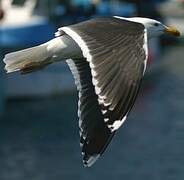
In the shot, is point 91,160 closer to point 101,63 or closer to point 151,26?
point 101,63

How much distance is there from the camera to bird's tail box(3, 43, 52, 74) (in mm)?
3943

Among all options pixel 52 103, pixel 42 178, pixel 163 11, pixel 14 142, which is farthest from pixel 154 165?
pixel 163 11

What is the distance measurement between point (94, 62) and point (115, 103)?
207mm

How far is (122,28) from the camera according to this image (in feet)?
12.5

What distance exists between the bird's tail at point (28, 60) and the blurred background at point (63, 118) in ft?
14.9

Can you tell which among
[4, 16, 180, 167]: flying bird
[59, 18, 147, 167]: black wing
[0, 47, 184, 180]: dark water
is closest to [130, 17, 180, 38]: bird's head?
[4, 16, 180, 167]: flying bird

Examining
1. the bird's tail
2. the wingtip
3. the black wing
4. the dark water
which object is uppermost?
the black wing

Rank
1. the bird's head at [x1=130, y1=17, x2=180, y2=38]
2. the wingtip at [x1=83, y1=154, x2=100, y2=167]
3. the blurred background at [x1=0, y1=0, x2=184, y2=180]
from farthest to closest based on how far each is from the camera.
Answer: the blurred background at [x1=0, y1=0, x2=184, y2=180], the bird's head at [x1=130, y1=17, x2=180, y2=38], the wingtip at [x1=83, y1=154, x2=100, y2=167]

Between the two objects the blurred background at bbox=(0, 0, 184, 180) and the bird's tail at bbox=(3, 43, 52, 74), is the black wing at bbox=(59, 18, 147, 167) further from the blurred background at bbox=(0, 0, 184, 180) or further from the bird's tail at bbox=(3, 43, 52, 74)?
the blurred background at bbox=(0, 0, 184, 180)

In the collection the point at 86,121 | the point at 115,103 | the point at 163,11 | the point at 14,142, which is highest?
the point at 115,103

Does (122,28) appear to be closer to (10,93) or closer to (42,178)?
(42,178)

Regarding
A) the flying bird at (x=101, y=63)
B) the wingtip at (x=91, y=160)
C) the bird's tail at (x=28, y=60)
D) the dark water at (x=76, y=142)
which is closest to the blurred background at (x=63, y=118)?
the dark water at (x=76, y=142)

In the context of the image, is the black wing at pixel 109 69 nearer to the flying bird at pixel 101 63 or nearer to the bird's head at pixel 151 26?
the flying bird at pixel 101 63

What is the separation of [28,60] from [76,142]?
571 cm
